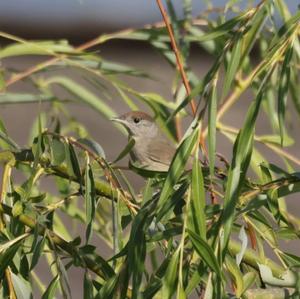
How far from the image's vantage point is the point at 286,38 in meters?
1.86

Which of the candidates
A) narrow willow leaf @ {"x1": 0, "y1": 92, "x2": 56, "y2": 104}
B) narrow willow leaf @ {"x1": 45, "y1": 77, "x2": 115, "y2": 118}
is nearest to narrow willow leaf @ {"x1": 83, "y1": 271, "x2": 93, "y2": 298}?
narrow willow leaf @ {"x1": 0, "y1": 92, "x2": 56, "y2": 104}

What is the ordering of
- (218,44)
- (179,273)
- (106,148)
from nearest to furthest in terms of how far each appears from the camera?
1. (179,273)
2. (218,44)
3. (106,148)

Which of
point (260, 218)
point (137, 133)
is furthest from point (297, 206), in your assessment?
point (260, 218)

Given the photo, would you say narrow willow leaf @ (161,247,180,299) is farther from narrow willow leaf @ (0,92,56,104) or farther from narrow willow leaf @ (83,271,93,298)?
narrow willow leaf @ (0,92,56,104)

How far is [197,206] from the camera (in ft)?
5.50

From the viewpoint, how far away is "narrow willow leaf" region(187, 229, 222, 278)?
1.60 m

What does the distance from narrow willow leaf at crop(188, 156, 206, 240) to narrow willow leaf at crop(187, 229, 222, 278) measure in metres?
0.03

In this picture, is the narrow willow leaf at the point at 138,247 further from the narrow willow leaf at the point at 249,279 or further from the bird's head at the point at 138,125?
the bird's head at the point at 138,125

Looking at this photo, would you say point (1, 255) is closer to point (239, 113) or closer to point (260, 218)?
point (260, 218)

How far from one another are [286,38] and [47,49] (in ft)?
3.04

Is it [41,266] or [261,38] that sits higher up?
[261,38]

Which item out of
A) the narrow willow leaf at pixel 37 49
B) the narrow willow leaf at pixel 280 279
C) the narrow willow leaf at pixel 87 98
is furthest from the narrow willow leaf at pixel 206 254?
the narrow willow leaf at pixel 87 98

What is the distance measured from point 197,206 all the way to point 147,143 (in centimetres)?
263

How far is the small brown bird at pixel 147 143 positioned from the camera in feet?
13.2
